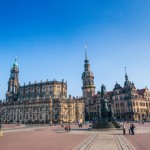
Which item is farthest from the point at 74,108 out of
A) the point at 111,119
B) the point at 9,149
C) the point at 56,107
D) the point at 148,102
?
the point at 9,149

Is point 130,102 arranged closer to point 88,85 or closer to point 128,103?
point 128,103

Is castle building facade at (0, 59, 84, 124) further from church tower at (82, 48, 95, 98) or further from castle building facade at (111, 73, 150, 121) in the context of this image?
castle building facade at (111, 73, 150, 121)

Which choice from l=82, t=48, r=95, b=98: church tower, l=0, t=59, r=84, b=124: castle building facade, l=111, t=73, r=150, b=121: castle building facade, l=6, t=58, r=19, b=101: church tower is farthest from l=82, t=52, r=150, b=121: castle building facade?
l=6, t=58, r=19, b=101: church tower

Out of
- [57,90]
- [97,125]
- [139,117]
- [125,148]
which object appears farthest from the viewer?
[57,90]

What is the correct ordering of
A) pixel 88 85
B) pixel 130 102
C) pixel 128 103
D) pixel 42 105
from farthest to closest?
pixel 88 85 < pixel 42 105 < pixel 128 103 < pixel 130 102

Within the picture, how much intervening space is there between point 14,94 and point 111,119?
88.1 meters

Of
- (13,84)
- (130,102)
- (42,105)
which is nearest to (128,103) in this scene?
(130,102)

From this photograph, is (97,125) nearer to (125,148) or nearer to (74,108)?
(125,148)

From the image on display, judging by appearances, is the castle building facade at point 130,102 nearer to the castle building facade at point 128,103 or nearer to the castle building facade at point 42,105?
the castle building facade at point 128,103

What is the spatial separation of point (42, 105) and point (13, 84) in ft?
108

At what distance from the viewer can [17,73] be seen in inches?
4594

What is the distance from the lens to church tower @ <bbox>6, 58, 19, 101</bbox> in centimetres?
11006

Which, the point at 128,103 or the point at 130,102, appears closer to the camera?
the point at 130,102

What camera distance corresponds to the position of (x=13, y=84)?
113250 millimetres
